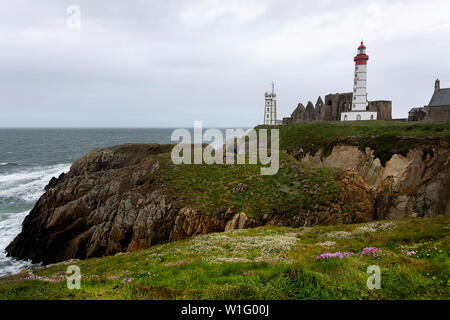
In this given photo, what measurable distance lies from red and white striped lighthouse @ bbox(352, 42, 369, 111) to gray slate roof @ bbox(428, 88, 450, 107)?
1634 centimetres

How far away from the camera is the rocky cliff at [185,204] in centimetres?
2666

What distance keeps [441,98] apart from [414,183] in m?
41.7

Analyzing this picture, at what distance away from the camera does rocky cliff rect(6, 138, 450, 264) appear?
87.5 feet

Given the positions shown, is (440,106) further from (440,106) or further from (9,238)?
(9,238)

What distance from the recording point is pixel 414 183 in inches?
1319

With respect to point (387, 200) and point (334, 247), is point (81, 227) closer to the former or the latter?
point (334, 247)

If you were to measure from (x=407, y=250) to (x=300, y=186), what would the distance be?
18.3 meters

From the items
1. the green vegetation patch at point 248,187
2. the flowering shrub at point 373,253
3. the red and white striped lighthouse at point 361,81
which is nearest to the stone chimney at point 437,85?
the red and white striped lighthouse at point 361,81

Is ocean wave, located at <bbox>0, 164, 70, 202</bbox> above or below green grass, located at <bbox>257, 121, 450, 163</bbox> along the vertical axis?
below

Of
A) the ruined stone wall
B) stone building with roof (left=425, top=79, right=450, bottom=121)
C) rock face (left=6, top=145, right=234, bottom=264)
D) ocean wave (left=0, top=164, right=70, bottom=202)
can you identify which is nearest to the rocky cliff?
rock face (left=6, top=145, right=234, bottom=264)

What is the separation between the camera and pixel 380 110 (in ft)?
245

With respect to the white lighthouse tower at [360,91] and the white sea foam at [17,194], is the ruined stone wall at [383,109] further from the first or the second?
the white sea foam at [17,194]

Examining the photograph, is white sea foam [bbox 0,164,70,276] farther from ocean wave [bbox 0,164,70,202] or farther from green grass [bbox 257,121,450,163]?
green grass [bbox 257,121,450,163]
